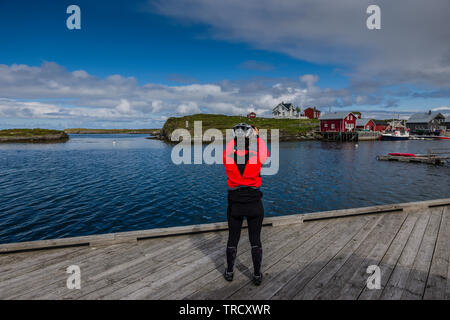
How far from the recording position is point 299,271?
4.76m

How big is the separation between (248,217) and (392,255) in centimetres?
369

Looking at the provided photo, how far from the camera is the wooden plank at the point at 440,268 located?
3997mm

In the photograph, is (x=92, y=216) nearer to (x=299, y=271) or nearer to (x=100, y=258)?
(x=100, y=258)

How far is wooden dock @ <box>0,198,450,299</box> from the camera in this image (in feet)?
13.6

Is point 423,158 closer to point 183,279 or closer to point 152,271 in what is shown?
point 183,279

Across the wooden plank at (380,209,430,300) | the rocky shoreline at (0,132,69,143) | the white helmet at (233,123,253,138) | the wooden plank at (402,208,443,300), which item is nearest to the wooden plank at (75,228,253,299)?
the white helmet at (233,123,253,138)

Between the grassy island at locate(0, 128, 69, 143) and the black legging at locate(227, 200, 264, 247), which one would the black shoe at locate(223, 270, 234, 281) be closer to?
the black legging at locate(227, 200, 264, 247)

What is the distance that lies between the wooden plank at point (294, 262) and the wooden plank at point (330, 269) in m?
0.33

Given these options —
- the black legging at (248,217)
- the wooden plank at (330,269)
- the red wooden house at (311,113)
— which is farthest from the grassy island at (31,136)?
the red wooden house at (311,113)

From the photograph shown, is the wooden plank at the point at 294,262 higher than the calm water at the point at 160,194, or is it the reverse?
the wooden plank at the point at 294,262

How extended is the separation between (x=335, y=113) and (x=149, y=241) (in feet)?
324

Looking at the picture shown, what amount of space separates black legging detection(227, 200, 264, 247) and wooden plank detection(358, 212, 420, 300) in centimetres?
197

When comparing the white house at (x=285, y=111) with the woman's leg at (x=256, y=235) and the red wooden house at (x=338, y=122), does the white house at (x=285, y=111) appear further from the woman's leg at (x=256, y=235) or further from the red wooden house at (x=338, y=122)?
the woman's leg at (x=256, y=235)
